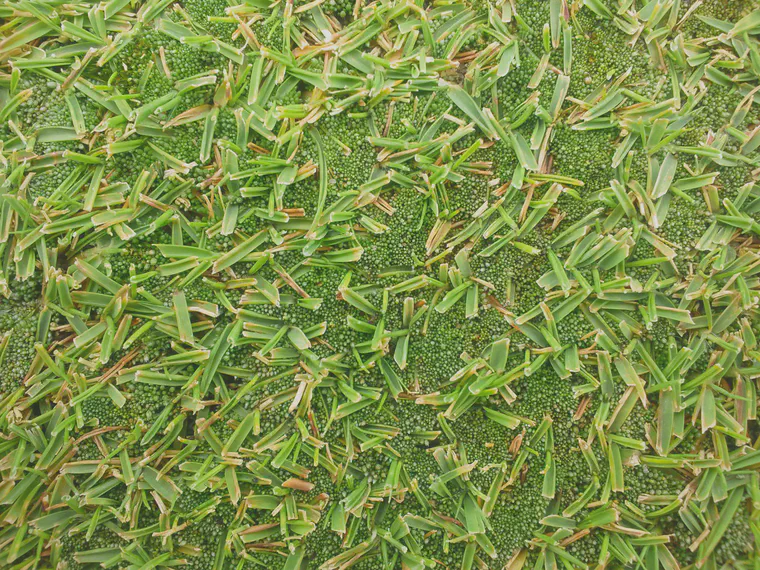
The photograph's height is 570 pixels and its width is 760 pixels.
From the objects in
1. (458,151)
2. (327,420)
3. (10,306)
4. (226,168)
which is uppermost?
(458,151)

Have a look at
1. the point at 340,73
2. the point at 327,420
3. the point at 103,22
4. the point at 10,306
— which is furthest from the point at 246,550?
the point at 103,22

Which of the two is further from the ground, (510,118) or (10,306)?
(510,118)

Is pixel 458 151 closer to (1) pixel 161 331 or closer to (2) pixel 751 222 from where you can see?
(2) pixel 751 222

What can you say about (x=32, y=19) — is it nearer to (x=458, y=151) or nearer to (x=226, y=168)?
(x=226, y=168)

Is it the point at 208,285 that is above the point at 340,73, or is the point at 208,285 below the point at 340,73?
below

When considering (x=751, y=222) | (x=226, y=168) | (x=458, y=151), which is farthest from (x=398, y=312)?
(x=751, y=222)

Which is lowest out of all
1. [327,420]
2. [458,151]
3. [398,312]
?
[327,420]
